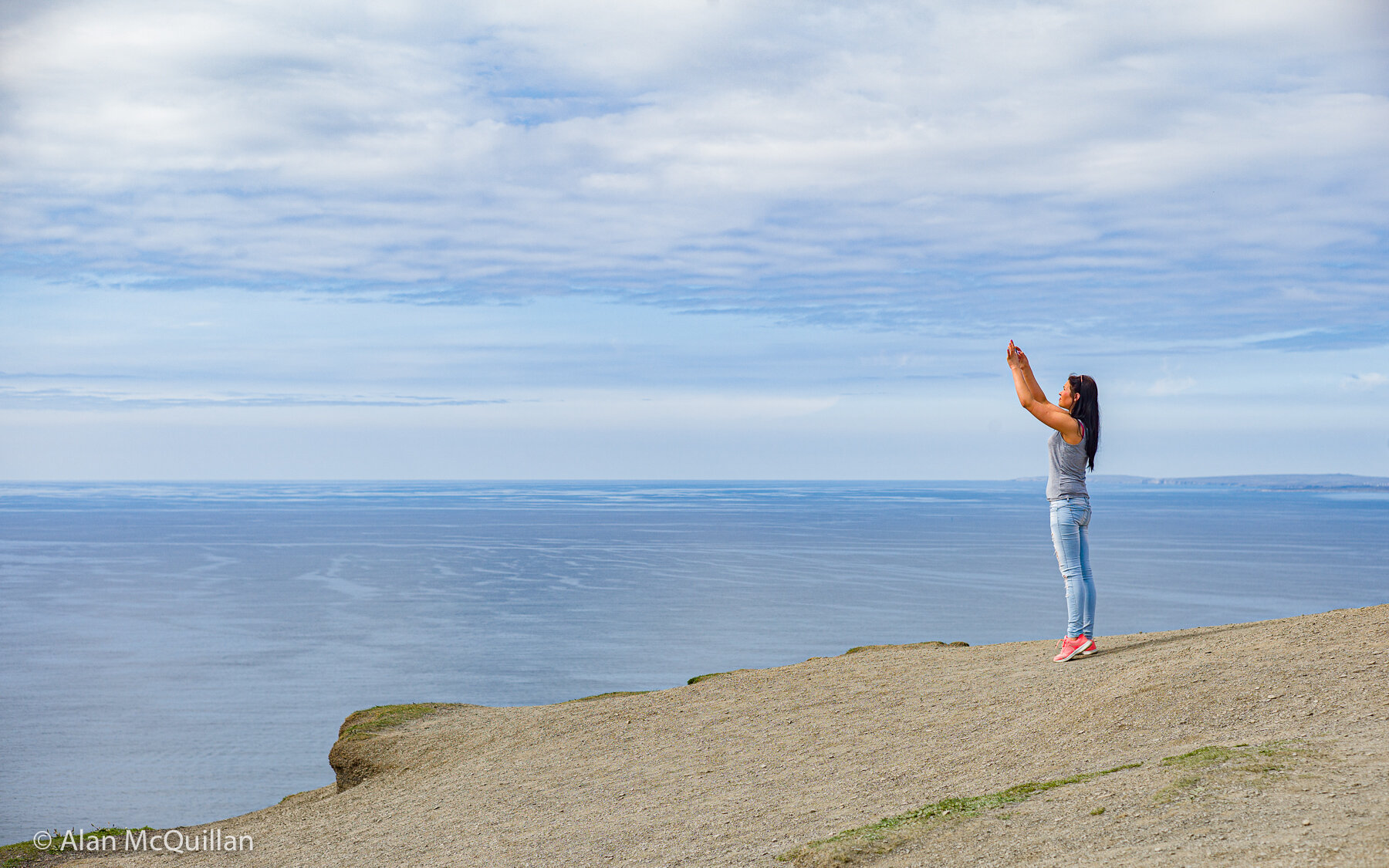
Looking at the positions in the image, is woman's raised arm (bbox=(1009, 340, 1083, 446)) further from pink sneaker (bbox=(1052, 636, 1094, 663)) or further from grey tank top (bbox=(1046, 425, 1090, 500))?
pink sneaker (bbox=(1052, 636, 1094, 663))

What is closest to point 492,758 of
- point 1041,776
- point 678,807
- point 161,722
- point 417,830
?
point 417,830

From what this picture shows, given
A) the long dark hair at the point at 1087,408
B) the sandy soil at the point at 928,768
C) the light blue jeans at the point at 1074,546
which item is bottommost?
the sandy soil at the point at 928,768

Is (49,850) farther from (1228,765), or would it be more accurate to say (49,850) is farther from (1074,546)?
(1228,765)

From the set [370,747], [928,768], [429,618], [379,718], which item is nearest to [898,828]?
[928,768]

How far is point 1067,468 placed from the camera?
11.2m

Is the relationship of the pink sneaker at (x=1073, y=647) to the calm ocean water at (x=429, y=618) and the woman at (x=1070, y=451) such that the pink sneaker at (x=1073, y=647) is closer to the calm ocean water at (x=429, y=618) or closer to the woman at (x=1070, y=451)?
the woman at (x=1070, y=451)

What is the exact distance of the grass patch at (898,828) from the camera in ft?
23.1

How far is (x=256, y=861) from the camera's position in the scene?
10.5 metres

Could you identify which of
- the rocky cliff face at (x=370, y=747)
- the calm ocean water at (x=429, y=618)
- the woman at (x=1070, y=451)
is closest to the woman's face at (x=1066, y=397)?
the woman at (x=1070, y=451)

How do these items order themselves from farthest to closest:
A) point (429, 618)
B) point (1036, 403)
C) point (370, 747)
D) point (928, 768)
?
point (429, 618) → point (370, 747) → point (1036, 403) → point (928, 768)

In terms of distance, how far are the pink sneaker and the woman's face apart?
9.32 feet

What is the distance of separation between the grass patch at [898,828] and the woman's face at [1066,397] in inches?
167

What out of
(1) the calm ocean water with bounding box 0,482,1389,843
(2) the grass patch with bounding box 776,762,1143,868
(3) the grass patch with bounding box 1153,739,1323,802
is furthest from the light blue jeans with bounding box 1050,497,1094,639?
(1) the calm ocean water with bounding box 0,482,1389,843

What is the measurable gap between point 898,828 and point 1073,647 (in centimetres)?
566
